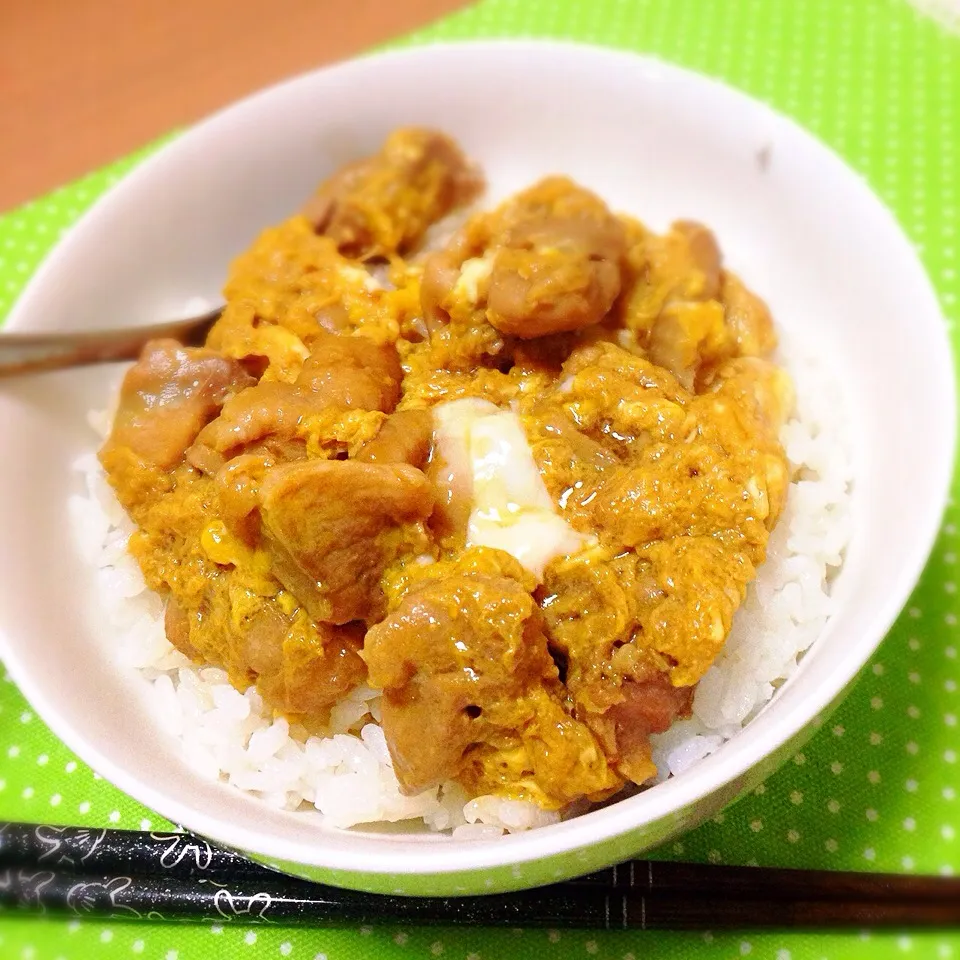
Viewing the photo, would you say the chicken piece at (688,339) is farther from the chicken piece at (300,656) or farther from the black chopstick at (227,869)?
the black chopstick at (227,869)

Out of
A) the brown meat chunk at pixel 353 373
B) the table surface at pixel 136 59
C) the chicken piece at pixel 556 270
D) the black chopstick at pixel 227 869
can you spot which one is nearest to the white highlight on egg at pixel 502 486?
the brown meat chunk at pixel 353 373

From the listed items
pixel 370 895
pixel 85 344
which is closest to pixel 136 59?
pixel 85 344

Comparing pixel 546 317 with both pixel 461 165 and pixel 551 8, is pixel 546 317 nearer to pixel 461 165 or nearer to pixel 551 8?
pixel 461 165

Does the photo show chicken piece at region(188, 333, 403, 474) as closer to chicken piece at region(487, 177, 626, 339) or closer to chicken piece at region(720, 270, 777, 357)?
chicken piece at region(487, 177, 626, 339)

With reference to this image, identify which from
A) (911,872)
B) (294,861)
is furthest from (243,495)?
(911,872)

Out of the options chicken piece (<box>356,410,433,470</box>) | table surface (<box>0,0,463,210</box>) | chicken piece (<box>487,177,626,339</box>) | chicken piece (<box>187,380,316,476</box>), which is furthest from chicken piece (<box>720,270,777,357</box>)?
table surface (<box>0,0,463,210</box>)

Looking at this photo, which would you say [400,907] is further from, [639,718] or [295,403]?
[295,403]
